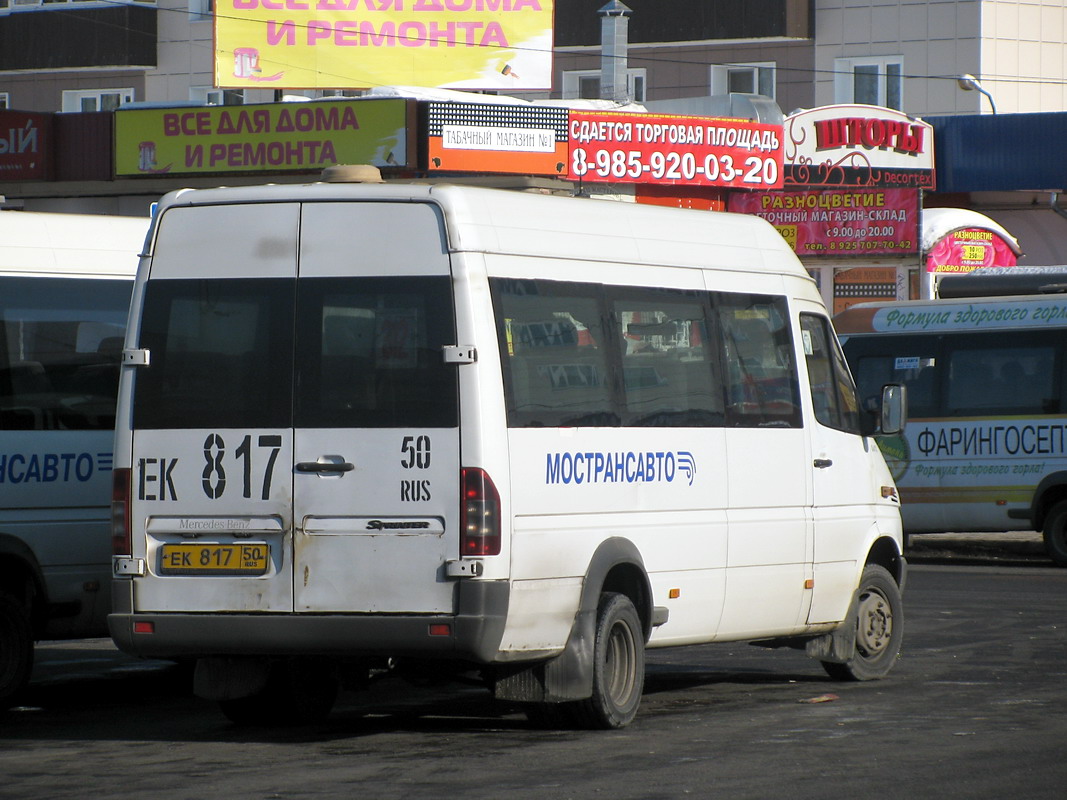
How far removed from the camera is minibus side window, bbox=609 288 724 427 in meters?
9.73

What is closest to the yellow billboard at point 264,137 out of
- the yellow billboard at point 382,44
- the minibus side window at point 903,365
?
the yellow billboard at point 382,44

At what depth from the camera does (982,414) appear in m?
21.0

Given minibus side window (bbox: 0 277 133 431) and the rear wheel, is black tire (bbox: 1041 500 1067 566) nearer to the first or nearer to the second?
the rear wheel

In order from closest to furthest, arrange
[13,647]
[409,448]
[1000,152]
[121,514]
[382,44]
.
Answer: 1. [409,448]
2. [121,514]
3. [13,647]
4. [382,44]
5. [1000,152]

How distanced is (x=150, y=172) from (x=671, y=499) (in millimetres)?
21689

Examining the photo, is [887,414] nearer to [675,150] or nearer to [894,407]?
[894,407]

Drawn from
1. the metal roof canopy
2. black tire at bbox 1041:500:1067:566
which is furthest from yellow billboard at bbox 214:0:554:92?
black tire at bbox 1041:500:1067:566

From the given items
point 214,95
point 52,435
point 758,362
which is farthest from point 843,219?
Result: point 52,435

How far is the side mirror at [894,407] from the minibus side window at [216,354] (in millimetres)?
3921

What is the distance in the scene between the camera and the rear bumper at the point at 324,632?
8602 mm

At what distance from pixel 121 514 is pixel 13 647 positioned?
1.82 meters

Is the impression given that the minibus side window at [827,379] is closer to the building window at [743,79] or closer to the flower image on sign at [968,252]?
the flower image on sign at [968,252]

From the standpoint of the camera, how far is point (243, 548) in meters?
8.95

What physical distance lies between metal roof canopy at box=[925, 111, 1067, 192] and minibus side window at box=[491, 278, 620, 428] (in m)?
25.3
